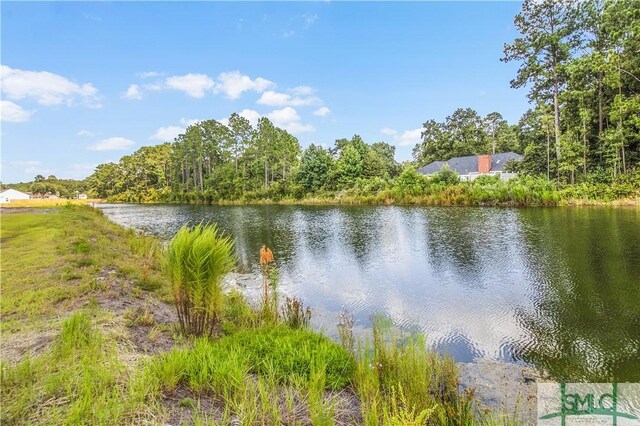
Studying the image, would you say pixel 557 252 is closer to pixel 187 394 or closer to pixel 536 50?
A: pixel 187 394

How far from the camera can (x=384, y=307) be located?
23.6ft

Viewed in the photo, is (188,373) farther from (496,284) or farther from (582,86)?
(582,86)

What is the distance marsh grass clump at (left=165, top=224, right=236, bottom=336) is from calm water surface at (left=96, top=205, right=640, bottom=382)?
2.96 m

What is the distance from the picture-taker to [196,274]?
170 inches

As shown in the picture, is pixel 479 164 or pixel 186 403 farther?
pixel 479 164

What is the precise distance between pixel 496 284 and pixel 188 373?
768cm

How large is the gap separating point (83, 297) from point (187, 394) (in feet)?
11.7

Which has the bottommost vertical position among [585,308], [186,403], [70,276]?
[585,308]

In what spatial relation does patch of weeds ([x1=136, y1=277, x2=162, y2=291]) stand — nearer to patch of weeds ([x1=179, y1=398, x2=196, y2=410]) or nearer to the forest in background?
patch of weeds ([x1=179, y1=398, x2=196, y2=410])

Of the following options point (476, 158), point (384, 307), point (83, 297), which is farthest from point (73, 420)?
point (476, 158)

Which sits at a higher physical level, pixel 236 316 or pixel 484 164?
pixel 484 164

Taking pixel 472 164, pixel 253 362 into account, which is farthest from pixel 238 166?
pixel 253 362

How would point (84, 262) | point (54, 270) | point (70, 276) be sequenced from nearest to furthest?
point (70, 276), point (54, 270), point (84, 262)

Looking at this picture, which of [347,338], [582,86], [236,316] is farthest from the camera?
[582,86]
